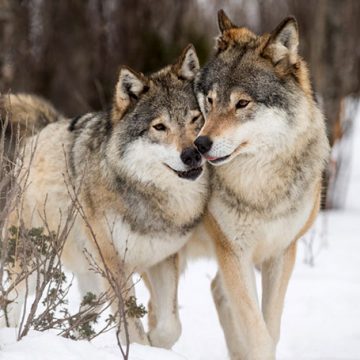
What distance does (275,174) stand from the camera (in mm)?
4852

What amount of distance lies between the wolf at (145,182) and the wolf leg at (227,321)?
49cm

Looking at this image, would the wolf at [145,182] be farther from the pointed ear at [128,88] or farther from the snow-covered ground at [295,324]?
the snow-covered ground at [295,324]

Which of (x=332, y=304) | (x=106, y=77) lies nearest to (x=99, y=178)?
(x=332, y=304)

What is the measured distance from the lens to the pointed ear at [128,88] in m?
5.16

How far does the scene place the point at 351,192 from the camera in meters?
12.2

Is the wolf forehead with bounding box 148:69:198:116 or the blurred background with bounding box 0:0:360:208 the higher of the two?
the wolf forehead with bounding box 148:69:198:116

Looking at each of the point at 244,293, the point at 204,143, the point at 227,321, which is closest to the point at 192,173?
the point at 204,143

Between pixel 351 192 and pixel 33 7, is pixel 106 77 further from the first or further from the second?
pixel 351 192

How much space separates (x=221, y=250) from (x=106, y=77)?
275 inches

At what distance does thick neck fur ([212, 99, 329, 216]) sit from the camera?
15.8 feet

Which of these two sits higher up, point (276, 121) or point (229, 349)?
point (276, 121)

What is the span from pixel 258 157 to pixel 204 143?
0.45 m

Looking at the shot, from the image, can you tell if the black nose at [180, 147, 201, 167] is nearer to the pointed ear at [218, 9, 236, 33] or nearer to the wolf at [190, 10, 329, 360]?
the wolf at [190, 10, 329, 360]

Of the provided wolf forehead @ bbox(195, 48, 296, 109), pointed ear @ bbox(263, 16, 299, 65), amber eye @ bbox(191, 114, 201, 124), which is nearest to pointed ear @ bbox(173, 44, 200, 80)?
wolf forehead @ bbox(195, 48, 296, 109)
